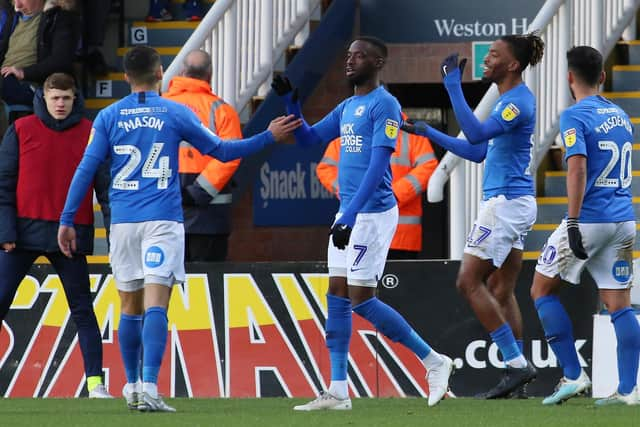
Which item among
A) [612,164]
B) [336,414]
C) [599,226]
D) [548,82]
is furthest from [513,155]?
[548,82]

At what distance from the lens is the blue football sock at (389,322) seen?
9.21m

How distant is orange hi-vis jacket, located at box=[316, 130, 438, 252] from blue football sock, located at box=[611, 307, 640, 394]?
3321 mm

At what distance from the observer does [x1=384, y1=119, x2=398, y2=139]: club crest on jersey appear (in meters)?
9.00

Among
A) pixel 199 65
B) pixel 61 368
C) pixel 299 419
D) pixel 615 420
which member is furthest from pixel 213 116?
pixel 615 420

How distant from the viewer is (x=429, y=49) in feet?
47.4

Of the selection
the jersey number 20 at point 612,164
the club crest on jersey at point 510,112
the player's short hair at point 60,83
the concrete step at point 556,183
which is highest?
the player's short hair at point 60,83

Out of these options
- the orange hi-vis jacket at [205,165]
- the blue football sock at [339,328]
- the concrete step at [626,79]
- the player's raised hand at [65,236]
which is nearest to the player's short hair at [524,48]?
the blue football sock at [339,328]

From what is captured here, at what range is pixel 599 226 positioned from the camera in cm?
916

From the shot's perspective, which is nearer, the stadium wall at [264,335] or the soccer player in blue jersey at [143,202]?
the soccer player in blue jersey at [143,202]

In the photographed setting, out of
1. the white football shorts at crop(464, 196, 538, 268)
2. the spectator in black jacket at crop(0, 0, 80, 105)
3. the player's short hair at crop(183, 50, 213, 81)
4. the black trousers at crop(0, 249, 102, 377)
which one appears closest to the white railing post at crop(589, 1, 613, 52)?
the player's short hair at crop(183, 50, 213, 81)

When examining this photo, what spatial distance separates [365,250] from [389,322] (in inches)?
17.9

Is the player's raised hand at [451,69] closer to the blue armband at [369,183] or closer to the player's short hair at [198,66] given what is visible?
the blue armband at [369,183]

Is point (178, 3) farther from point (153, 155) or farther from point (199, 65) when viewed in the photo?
point (153, 155)

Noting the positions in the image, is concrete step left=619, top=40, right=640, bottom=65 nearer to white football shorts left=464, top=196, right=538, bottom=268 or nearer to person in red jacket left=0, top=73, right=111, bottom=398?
white football shorts left=464, top=196, right=538, bottom=268
